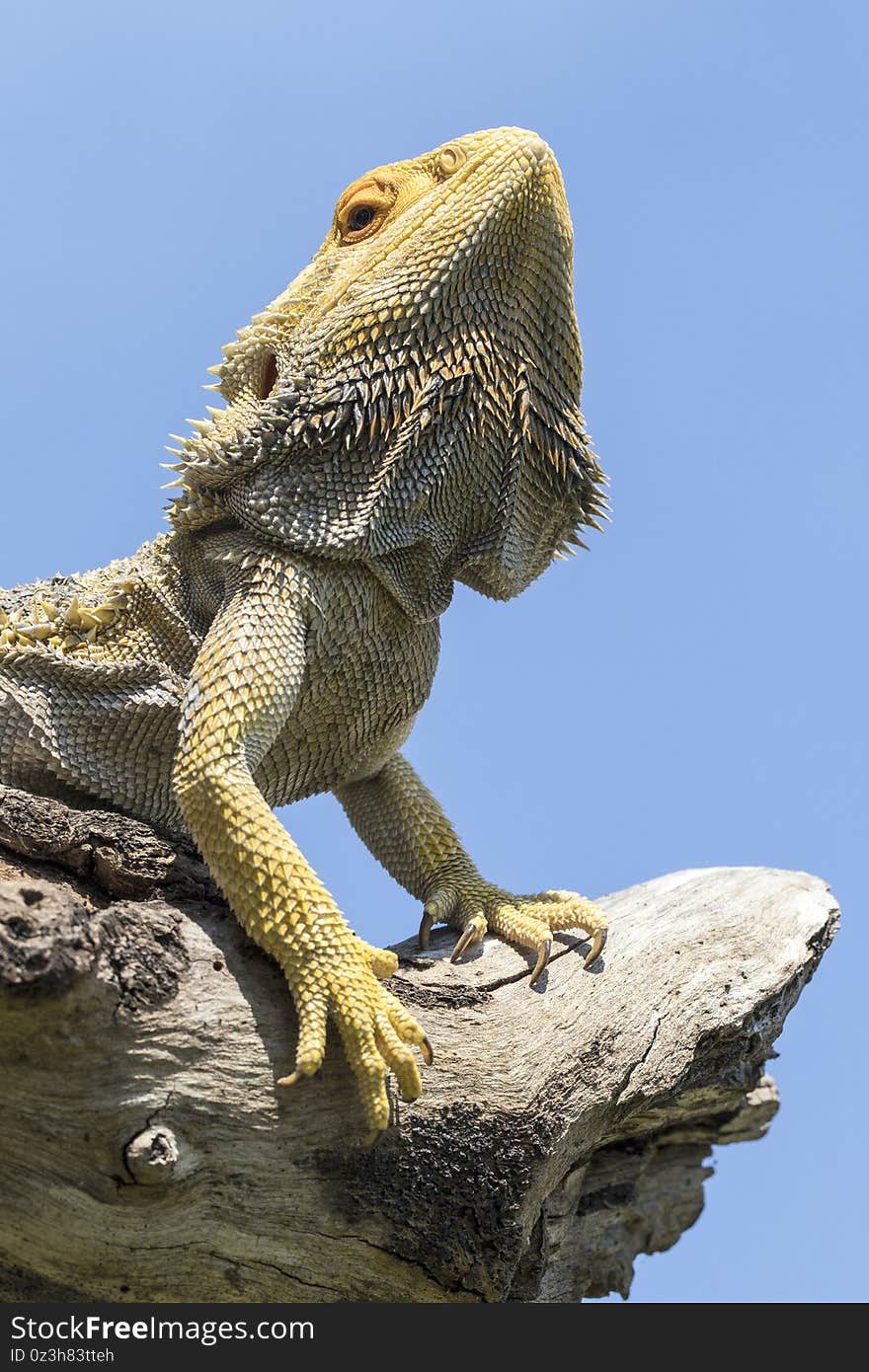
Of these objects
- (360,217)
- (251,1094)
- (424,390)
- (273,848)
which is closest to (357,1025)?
(251,1094)

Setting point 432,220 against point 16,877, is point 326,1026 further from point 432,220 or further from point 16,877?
point 432,220

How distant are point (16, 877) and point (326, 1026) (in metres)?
1.18

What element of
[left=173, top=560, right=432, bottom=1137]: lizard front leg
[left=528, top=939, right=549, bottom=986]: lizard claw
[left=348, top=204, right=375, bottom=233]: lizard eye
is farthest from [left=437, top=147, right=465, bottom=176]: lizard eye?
[left=528, top=939, right=549, bottom=986]: lizard claw

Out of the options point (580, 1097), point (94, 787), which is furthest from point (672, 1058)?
point (94, 787)

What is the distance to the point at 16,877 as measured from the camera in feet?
→ 15.1

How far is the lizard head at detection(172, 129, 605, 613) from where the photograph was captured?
16.8ft

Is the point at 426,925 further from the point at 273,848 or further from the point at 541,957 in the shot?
the point at 273,848

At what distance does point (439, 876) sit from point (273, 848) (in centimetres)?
188

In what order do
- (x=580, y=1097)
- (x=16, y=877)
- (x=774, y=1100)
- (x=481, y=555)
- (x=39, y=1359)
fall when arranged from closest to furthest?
1. (x=39, y=1359)
2. (x=16, y=877)
3. (x=580, y=1097)
4. (x=481, y=555)
5. (x=774, y=1100)

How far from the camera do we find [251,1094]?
443 centimetres

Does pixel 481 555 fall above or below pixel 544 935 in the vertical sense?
above

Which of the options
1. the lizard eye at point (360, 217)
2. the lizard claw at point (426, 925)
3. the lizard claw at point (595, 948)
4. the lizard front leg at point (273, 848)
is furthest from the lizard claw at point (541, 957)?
the lizard eye at point (360, 217)

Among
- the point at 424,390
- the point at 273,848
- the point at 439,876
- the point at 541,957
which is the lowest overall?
the point at 273,848

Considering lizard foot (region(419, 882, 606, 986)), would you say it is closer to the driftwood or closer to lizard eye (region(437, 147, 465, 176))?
the driftwood
